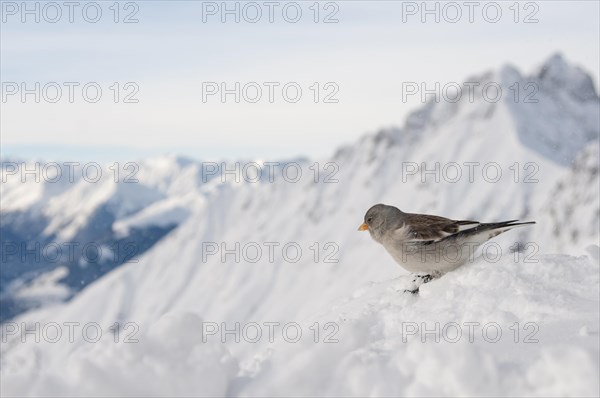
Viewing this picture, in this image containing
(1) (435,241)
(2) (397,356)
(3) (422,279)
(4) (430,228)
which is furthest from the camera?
(3) (422,279)

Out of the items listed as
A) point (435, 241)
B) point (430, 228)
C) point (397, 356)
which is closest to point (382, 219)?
point (430, 228)

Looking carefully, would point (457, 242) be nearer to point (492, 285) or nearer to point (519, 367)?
point (492, 285)

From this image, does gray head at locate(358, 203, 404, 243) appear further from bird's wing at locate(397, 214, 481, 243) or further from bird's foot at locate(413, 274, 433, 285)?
bird's foot at locate(413, 274, 433, 285)

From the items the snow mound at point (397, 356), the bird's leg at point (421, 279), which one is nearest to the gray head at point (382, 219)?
the bird's leg at point (421, 279)

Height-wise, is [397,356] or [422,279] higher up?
[397,356]

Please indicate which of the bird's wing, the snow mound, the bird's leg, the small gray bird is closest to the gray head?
the small gray bird

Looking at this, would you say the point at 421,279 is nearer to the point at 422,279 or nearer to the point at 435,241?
the point at 422,279
